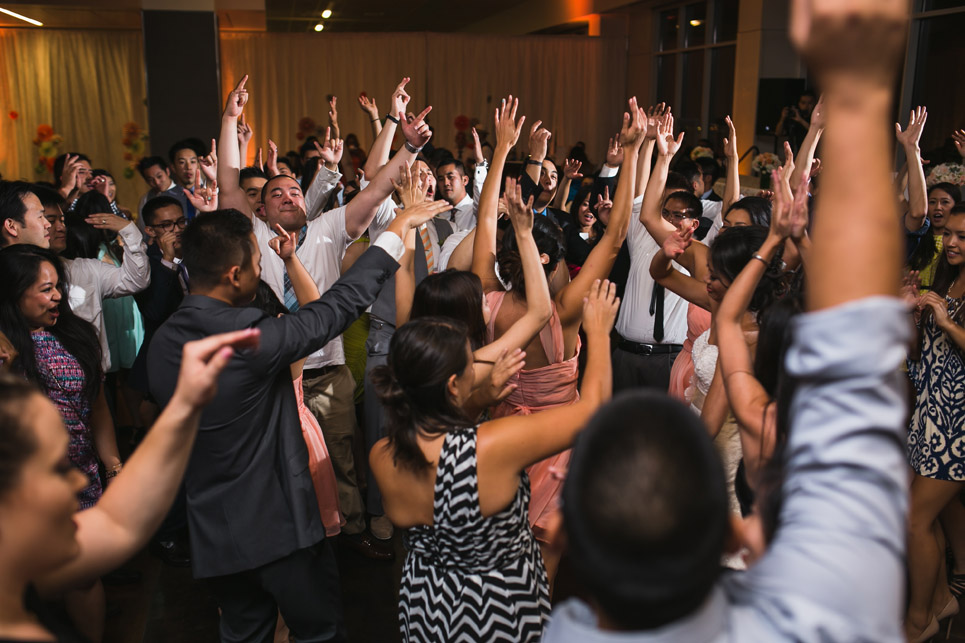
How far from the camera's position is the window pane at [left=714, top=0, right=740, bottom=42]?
874 cm

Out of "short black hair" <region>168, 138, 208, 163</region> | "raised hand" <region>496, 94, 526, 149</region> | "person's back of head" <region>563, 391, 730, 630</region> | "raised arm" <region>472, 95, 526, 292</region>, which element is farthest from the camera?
"short black hair" <region>168, 138, 208, 163</region>

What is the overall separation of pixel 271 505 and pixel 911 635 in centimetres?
201

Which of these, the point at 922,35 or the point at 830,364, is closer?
the point at 830,364

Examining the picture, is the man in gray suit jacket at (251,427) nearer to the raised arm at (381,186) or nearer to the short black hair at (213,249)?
the short black hair at (213,249)

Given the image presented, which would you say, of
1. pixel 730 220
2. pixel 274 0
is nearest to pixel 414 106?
pixel 274 0

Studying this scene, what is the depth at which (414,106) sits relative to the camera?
429 inches

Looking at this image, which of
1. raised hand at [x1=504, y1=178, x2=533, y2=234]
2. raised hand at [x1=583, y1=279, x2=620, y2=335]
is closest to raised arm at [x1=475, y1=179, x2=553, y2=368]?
raised hand at [x1=504, y1=178, x2=533, y2=234]

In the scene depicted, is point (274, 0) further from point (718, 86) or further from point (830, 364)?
point (830, 364)

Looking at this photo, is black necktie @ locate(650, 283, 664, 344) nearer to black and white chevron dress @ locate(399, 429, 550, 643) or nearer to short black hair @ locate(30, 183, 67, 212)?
black and white chevron dress @ locate(399, 429, 550, 643)

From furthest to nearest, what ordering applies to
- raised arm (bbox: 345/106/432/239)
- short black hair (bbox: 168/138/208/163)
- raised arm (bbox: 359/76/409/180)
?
short black hair (bbox: 168/138/208/163) < raised arm (bbox: 359/76/409/180) < raised arm (bbox: 345/106/432/239)

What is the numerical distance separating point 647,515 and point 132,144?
1077 cm

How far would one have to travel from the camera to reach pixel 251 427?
1724mm

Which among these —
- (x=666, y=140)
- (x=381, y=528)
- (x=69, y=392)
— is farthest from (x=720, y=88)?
(x=69, y=392)

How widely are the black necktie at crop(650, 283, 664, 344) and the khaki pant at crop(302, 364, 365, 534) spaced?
4.18 ft
